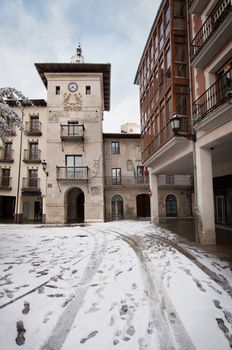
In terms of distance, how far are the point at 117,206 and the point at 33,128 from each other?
13063 millimetres

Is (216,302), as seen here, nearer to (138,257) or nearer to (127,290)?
(127,290)

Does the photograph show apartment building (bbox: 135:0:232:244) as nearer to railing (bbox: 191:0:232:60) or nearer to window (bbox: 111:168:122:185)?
railing (bbox: 191:0:232:60)

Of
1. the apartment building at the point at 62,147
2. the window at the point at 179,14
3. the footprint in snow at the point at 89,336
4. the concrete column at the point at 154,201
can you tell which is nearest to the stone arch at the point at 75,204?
the apartment building at the point at 62,147

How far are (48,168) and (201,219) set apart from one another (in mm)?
15442

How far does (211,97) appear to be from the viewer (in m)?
8.19

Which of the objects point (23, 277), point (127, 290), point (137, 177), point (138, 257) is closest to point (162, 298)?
point (127, 290)

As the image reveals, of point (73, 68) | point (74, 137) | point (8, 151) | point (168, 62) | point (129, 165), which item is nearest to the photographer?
point (168, 62)

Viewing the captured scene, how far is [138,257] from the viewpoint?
22.0 feet

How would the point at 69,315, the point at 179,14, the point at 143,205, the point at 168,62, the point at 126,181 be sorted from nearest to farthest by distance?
1. the point at 69,315
2. the point at 179,14
3. the point at 168,62
4. the point at 126,181
5. the point at 143,205

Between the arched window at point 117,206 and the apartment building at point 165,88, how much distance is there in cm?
682

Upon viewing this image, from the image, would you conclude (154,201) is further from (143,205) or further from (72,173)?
(72,173)

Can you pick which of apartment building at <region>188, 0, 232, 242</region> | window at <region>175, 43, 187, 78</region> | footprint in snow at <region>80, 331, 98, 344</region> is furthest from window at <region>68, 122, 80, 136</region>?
footprint in snow at <region>80, 331, 98, 344</region>

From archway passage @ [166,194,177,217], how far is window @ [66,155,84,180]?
437 inches

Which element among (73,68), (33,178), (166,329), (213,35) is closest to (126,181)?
(33,178)
